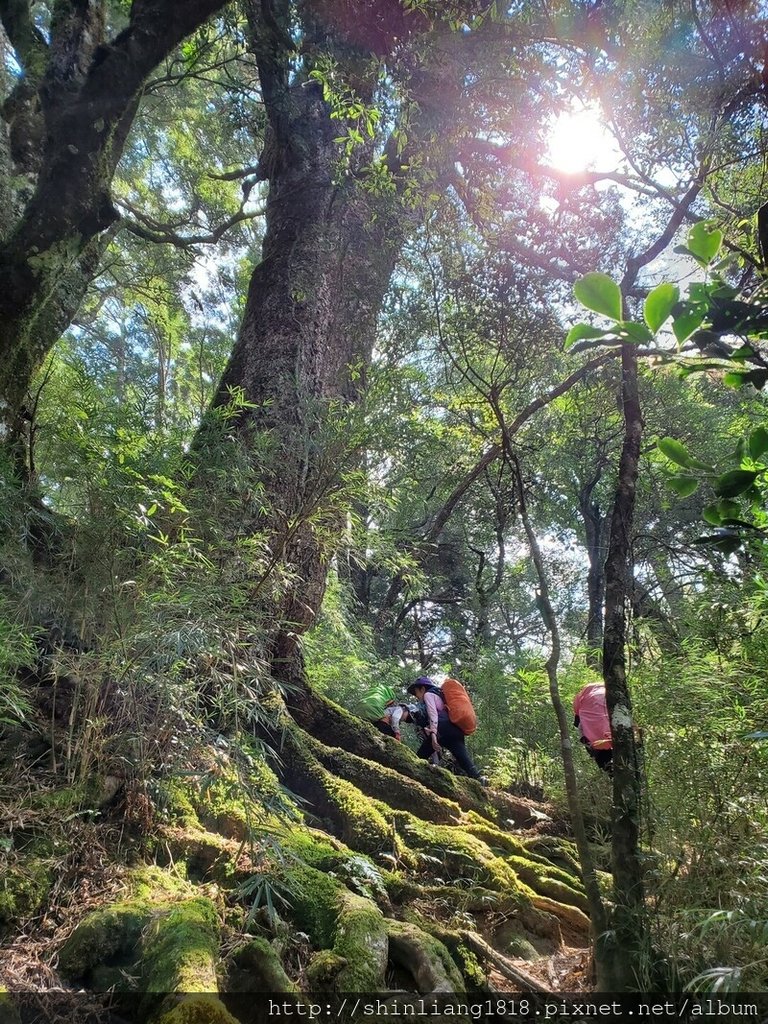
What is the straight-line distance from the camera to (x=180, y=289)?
9.77 meters

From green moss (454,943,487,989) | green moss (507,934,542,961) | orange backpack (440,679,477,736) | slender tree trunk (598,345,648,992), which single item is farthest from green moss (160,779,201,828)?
orange backpack (440,679,477,736)

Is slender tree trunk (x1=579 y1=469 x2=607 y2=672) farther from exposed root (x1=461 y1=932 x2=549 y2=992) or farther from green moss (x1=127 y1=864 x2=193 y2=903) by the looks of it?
green moss (x1=127 y1=864 x2=193 y2=903)

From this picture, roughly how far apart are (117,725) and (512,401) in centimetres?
569

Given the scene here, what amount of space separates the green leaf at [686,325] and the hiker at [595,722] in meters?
4.20

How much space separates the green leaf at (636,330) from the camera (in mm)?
985

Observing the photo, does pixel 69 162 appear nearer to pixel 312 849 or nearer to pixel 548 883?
pixel 312 849

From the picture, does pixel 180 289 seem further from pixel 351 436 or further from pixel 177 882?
pixel 177 882

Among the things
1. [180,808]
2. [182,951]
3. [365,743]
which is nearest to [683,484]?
[182,951]

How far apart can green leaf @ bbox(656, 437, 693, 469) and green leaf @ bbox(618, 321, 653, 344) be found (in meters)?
0.24

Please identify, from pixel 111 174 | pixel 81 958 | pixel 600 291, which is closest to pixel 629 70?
pixel 111 174

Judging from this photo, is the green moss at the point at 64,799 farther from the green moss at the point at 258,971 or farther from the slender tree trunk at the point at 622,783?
the slender tree trunk at the point at 622,783

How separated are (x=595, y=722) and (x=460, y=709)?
1.48m

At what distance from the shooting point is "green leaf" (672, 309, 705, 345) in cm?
100

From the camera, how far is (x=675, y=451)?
3.89 feet
